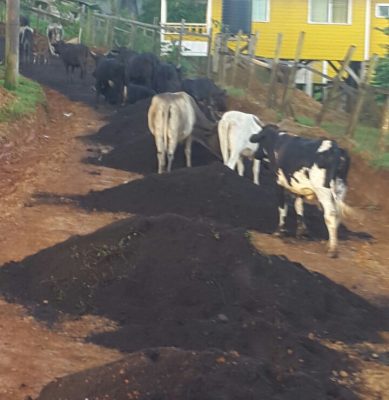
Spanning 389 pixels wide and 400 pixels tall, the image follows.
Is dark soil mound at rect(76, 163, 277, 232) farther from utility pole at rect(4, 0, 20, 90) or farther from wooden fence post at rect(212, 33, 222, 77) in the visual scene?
wooden fence post at rect(212, 33, 222, 77)

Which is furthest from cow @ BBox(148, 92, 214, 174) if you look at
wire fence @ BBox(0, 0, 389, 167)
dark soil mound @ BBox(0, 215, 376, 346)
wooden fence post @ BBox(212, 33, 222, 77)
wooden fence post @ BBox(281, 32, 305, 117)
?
wooden fence post @ BBox(212, 33, 222, 77)

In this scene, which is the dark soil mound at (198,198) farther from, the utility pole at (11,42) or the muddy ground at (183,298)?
the utility pole at (11,42)

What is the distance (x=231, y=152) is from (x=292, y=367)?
910 centimetres

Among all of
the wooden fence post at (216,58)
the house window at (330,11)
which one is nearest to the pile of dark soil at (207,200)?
the wooden fence post at (216,58)

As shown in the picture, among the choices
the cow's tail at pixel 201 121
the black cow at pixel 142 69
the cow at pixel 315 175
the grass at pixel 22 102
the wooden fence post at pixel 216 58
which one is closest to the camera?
the cow at pixel 315 175

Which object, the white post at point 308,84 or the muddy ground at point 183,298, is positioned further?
the white post at point 308,84

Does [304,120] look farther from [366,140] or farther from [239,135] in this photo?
[239,135]

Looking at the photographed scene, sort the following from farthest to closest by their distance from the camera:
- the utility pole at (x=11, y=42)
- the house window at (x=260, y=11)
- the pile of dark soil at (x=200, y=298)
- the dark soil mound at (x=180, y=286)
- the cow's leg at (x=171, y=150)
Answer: the house window at (x=260, y=11)
the utility pole at (x=11, y=42)
the cow's leg at (x=171, y=150)
the dark soil mound at (x=180, y=286)
the pile of dark soil at (x=200, y=298)

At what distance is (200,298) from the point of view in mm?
10062

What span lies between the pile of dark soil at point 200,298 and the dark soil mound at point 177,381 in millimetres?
26

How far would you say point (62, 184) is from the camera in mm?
16953

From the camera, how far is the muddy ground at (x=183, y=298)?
7445 mm

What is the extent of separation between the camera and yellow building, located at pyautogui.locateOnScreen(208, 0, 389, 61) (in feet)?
126

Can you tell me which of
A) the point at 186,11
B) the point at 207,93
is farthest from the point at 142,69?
the point at 186,11
